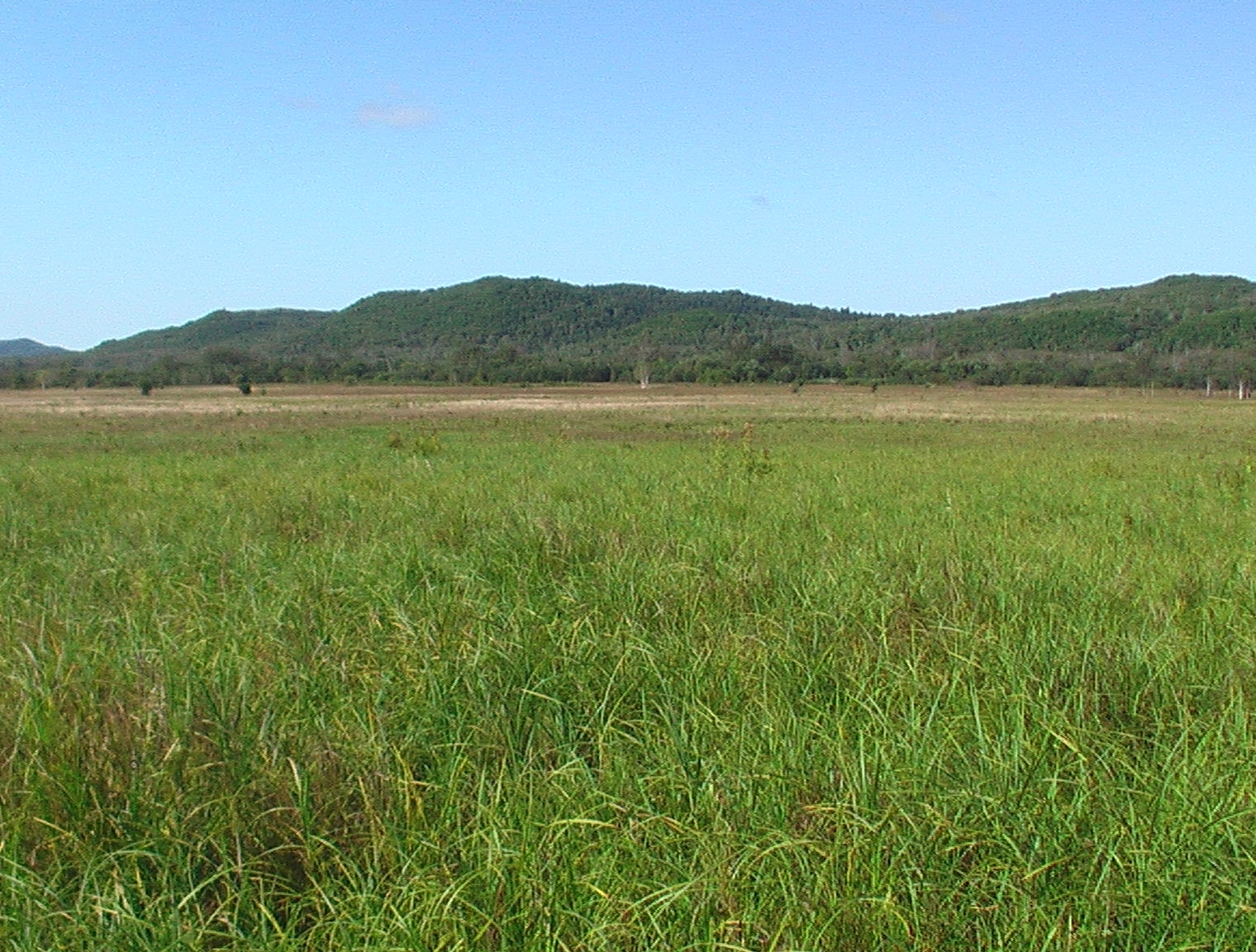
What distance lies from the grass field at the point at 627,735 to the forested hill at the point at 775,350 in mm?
91785

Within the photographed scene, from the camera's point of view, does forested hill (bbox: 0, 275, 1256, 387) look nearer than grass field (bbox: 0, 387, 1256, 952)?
No

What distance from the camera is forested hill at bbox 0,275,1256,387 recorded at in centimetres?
9969

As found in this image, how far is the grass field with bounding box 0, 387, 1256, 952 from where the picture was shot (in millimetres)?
2469

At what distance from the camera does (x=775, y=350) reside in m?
116

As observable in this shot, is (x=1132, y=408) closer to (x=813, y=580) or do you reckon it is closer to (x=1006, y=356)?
(x=813, y=580)

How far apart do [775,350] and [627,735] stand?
115 meters

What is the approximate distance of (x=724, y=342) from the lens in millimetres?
169125

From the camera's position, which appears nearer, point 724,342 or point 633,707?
point 633,707

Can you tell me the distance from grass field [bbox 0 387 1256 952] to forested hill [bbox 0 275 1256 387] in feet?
301

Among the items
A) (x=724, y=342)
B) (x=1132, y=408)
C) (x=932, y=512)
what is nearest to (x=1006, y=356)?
(x=724, y=342)

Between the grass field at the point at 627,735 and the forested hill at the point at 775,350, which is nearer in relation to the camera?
the grass field at the point at 627,735

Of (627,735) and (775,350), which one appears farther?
(775,350)

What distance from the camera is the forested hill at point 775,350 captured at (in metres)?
99.7

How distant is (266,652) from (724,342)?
167m
